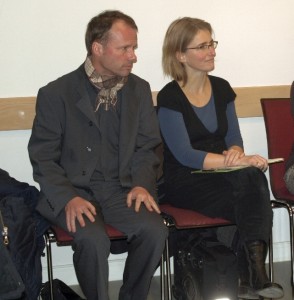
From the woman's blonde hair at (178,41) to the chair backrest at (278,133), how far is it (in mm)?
523

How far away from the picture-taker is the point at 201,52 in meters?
3.56

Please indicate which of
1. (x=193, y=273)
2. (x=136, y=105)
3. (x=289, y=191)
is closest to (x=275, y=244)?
(x=289, y=191)

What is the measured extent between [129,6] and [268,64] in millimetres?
922

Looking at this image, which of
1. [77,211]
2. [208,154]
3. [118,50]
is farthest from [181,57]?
[77,211]

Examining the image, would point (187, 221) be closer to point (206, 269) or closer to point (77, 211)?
point (206, 269)

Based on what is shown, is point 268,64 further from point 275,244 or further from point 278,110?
point 275,244

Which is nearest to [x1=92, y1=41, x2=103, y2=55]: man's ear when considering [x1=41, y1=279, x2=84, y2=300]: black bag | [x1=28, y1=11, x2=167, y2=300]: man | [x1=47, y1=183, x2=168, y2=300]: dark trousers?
[x1=28, y1=11, x2=167, y2=300]: man

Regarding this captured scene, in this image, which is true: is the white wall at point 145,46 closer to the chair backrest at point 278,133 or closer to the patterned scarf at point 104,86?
the chair backrest at point 278,133

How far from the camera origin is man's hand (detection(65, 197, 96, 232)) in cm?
299

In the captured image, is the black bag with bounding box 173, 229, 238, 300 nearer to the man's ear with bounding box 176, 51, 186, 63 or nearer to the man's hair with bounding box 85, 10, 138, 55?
the man's ear with bounding box 176, 51, 186, 63

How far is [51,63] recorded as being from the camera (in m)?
3.76

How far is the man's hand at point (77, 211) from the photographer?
2.99m

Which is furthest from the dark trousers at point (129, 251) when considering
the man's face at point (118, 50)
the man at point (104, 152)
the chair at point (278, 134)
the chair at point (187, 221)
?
the chair at point (278, 134)

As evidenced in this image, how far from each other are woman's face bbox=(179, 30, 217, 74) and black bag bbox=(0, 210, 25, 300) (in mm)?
1407
